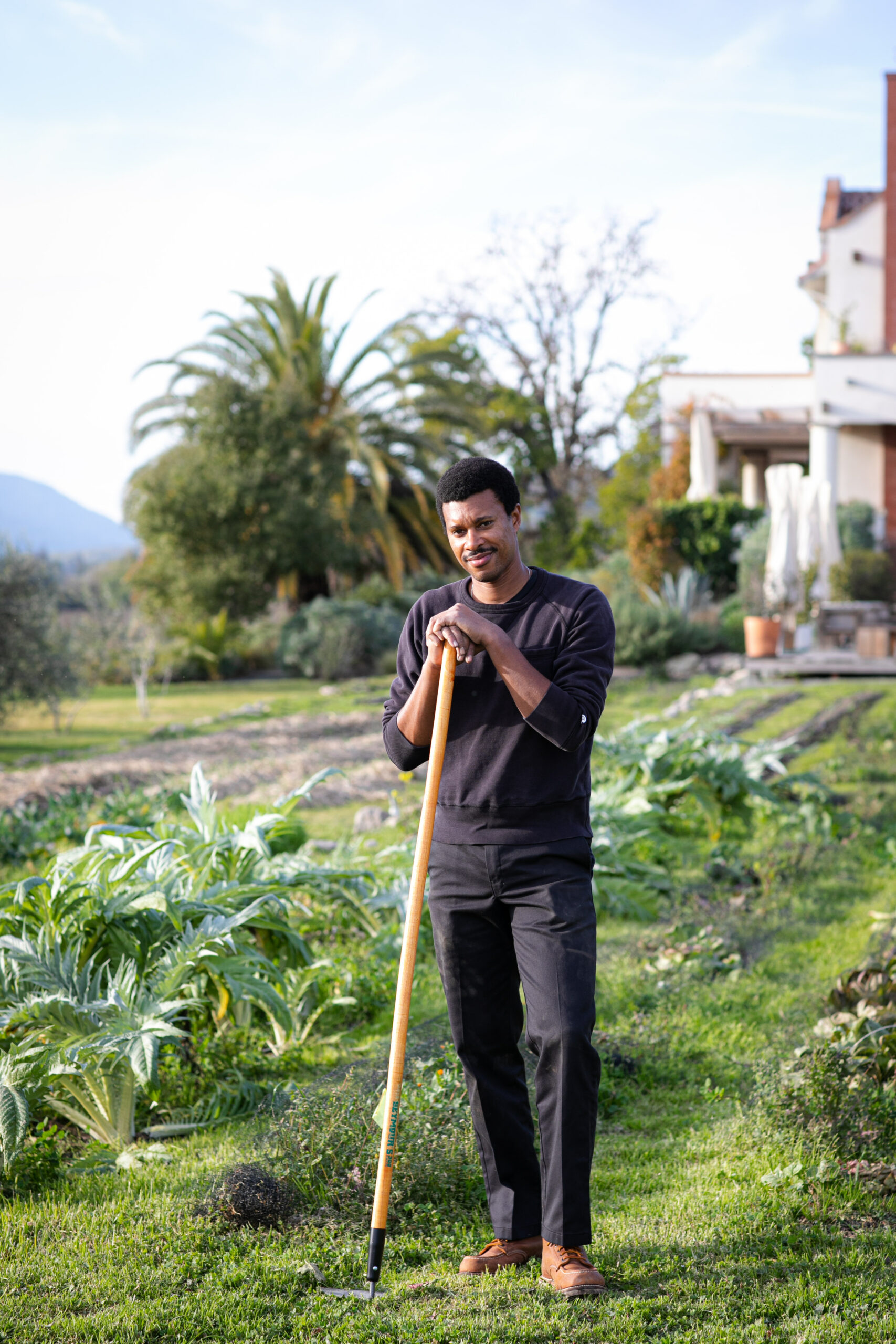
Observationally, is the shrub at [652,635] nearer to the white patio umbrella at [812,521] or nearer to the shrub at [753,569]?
the shrub at [753,569]

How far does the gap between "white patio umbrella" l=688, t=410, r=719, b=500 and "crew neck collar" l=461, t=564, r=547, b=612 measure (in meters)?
21.5

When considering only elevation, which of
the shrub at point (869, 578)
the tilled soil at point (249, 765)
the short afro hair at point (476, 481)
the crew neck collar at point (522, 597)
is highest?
the shrub at point (869, 578)

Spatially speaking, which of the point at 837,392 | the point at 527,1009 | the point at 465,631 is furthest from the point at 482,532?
the point at 837,392

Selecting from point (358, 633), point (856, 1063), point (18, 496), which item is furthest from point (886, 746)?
point (18, 496)

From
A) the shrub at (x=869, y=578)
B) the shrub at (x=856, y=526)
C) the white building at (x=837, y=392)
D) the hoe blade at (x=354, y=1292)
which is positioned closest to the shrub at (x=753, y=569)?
the shrub at (x=869, y=578)

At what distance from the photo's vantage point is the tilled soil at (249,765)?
9.26 meters

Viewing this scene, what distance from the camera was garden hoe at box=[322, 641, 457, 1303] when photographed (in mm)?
2576

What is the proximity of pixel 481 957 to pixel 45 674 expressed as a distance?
10088mm

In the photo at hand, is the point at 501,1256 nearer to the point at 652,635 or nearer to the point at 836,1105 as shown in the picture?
the point at 836,1105

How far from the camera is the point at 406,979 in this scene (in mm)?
2598

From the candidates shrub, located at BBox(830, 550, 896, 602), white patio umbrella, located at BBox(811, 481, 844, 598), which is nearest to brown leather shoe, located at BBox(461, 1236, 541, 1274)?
white patio umbrella, located at BBox(811, 481, 844, 598)

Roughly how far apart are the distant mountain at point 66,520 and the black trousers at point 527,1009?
3037 centimetres

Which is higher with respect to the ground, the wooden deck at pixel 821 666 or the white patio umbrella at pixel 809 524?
the white patio umbrella at pixel 809 524

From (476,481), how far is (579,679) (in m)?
0.51
